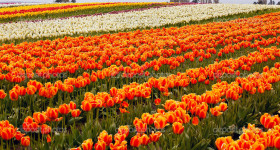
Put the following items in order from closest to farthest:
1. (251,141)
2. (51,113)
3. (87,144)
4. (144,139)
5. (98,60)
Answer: (251,141) < (87,144) < (144,139) < (51,113) < (98,60)

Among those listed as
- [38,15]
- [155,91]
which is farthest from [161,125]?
[38,15]

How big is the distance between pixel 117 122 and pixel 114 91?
0.43 m

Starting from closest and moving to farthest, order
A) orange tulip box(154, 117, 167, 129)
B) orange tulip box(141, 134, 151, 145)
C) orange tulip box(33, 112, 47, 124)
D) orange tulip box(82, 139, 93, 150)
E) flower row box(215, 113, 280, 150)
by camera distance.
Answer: flower row box(215, 113, 280, 150) < orange tulip box(82, 139, 93, 150) < orange tulip box(141, 134, 151, 145) < orange tulip box(154, 117, 167, 129) < orange tulip box(33, 112, 47, 124)

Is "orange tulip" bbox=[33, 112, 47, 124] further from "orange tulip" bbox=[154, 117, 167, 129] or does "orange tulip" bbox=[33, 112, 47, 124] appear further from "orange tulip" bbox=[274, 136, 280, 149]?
"orange tulip" bbox=[274, 136, 280, 149]

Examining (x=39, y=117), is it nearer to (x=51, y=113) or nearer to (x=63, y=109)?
(x=51, y=113)

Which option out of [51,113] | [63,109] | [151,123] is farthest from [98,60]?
[151,123]

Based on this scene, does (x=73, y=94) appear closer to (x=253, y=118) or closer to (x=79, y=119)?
(x=79, y=119)

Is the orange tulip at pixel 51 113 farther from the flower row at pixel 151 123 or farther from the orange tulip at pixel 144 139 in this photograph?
the orange tulip at pixel 144 139

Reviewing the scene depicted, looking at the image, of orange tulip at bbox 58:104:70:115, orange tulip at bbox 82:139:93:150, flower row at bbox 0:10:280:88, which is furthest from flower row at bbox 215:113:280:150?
flower row at bbox 0:10:280:88

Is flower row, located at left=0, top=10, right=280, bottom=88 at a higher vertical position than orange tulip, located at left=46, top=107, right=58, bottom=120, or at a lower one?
higher

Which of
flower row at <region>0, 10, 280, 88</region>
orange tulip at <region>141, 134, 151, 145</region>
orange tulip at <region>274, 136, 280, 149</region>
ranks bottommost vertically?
orange tulip at <region>141, 134, 151, 145</region>

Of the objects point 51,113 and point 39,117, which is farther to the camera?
point 51,113

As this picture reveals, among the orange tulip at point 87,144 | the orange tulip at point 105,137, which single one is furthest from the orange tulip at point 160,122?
the orange tulip at point 87,144

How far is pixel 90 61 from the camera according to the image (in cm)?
554
